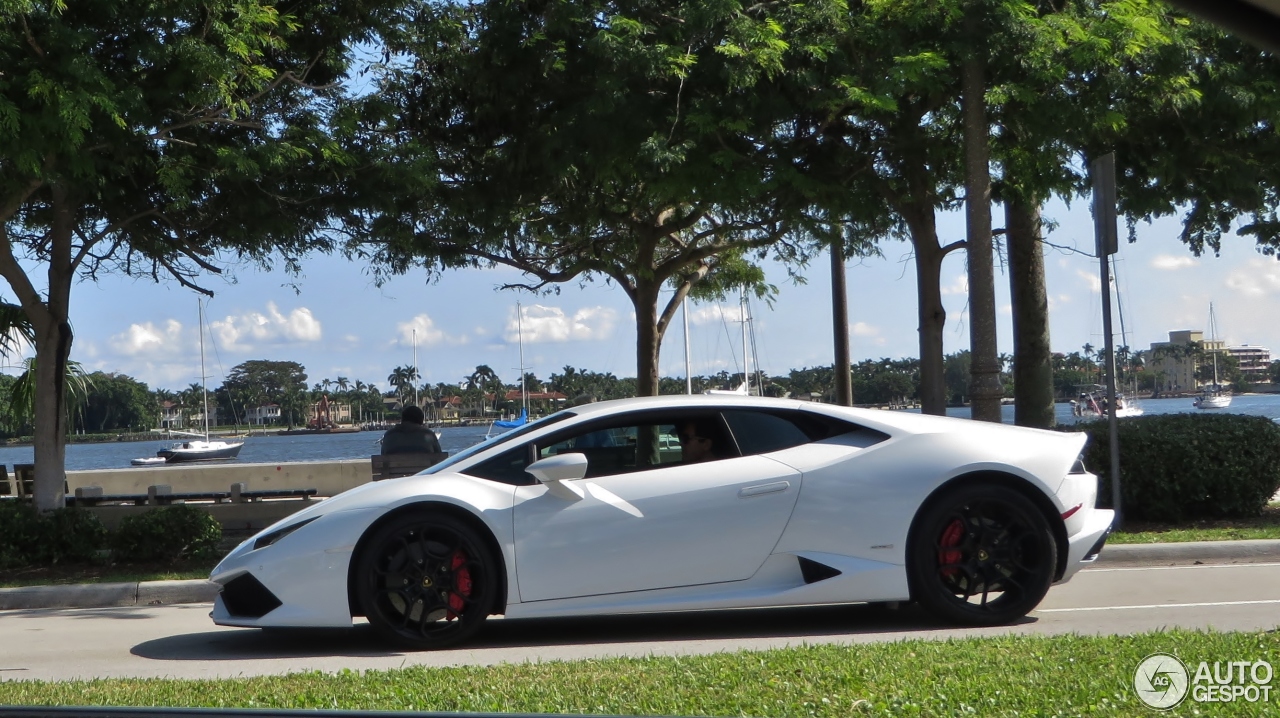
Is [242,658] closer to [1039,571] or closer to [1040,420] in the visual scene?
[1039,571]

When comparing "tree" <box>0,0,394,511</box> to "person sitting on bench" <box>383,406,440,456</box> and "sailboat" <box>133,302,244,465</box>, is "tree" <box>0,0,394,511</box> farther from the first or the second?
"sailboat" <box>133,302,244,465</box>

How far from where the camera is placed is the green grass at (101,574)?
9891mm

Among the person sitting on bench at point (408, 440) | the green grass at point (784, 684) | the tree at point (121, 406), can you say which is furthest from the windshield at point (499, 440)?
the tree at point (121, 406)

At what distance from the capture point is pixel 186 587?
30.2 ft

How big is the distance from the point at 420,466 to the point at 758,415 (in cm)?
701

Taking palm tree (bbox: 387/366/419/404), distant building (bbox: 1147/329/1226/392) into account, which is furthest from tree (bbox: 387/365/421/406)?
distant building (bbox: 1147/329/1226/392)

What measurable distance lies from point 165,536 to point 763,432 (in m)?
6.23

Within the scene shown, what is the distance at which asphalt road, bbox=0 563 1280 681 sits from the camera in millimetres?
6414

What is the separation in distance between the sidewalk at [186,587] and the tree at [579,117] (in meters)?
4.59

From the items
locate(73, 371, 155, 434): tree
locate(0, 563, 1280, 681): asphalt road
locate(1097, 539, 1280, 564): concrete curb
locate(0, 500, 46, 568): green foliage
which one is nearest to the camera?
locate(0, 563, 1280, 681): asphalt road

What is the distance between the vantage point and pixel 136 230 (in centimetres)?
1245

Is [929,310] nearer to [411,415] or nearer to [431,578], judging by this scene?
[411,415]

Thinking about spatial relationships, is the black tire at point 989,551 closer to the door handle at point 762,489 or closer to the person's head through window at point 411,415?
the door handle at point 762,489

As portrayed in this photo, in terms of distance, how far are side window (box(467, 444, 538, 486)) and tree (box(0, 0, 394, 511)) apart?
4.70 meters
